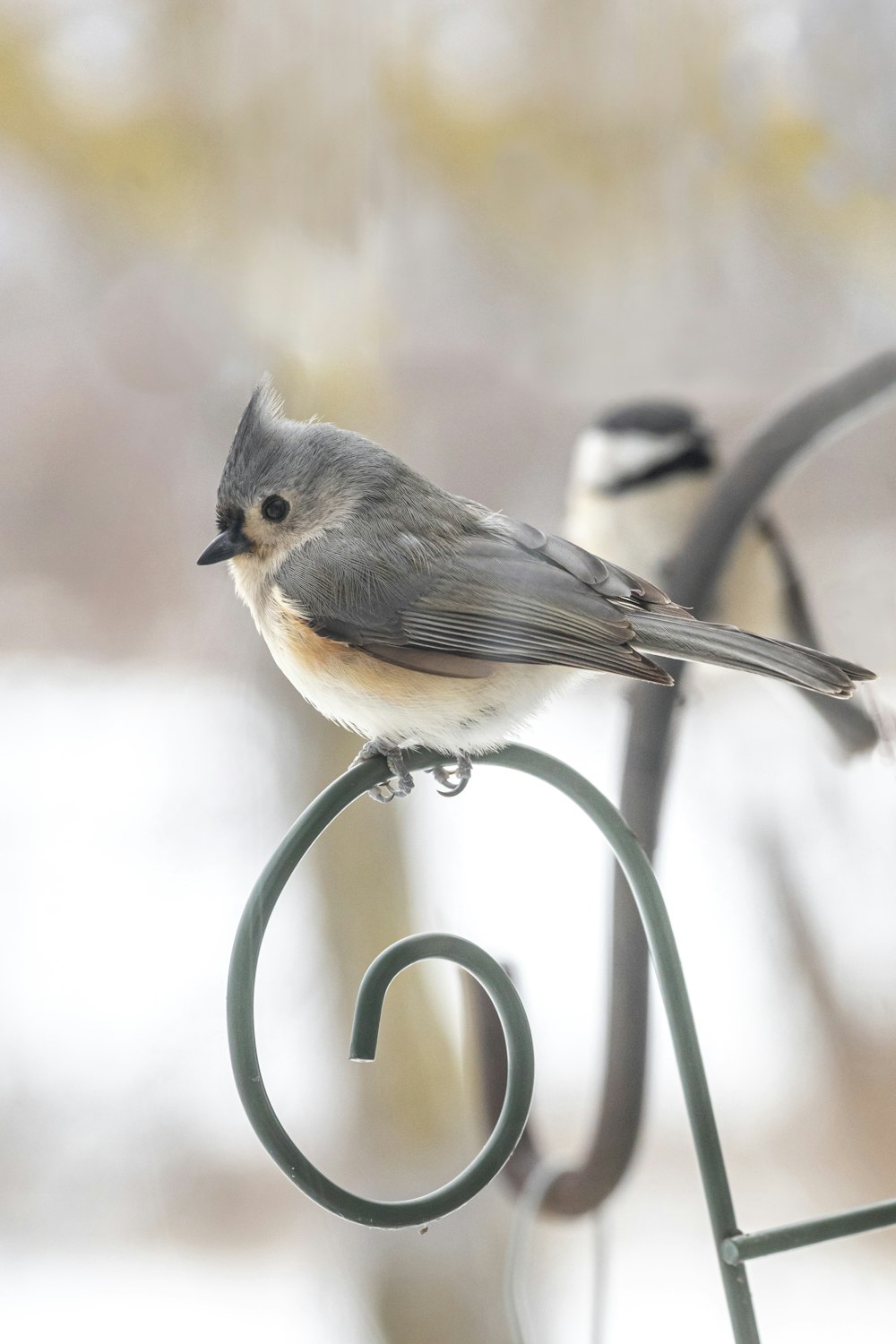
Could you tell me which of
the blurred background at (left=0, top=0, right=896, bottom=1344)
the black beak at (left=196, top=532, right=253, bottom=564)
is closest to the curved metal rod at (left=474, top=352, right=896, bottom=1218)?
the blurred background at (left=0, top=0, right=896, bottom=1344)

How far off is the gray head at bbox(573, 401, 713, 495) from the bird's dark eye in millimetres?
681

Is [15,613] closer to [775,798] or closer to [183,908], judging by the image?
[183,908]

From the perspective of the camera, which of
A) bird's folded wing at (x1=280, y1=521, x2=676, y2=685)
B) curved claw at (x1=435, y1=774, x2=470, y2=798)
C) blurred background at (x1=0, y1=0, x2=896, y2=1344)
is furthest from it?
blurred background at (x1=0, y1=0, x2=896, y2=1344)

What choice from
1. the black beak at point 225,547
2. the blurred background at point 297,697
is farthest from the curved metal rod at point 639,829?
the black beak at point 225,547

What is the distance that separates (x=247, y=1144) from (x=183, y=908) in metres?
0.32

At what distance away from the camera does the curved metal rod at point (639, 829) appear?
100cm

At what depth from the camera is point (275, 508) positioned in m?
0.81

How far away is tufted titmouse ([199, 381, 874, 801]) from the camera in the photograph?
76 centimetres

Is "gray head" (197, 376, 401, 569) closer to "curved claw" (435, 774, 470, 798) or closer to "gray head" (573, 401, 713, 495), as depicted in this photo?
"curved claw" (435, 774, 470, 798)

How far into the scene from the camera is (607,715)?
1472 mm

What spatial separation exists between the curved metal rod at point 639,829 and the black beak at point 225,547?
0.41 metres

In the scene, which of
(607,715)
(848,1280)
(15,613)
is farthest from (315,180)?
(848,1280)

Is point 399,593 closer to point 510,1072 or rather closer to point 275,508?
point 275,508

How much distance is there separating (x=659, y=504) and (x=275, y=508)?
71 cm
